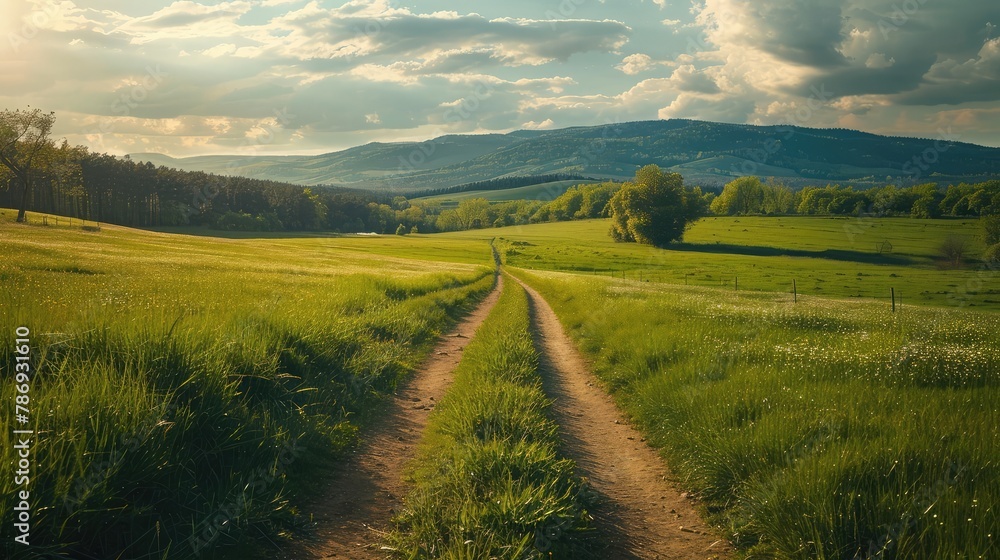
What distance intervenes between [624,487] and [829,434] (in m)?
2.34

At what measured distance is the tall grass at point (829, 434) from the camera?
15.2 ft

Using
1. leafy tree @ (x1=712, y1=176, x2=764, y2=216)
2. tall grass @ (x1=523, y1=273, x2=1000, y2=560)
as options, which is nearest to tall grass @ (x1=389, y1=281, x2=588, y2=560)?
tall grass @ (x1=523, y1=273, x2=1000, y2=560)

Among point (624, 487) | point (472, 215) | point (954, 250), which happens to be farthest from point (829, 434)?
point (472, 215)

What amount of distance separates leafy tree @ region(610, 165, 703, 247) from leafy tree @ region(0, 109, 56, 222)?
7879 cm

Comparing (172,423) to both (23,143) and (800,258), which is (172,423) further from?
(800,258)

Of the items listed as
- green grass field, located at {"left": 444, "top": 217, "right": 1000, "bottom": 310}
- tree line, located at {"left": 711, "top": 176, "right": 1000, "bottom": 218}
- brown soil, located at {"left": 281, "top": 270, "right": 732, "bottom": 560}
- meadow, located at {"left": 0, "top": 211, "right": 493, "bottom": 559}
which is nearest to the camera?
meadow, located at {"left": 0, "top": 211, "right": 493, "bottom": 559}

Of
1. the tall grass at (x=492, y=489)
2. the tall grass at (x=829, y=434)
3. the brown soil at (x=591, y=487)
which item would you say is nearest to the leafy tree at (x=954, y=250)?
the tall grass at (x=829, y=434)

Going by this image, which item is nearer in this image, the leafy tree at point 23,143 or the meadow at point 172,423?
the meadow at point 172,423

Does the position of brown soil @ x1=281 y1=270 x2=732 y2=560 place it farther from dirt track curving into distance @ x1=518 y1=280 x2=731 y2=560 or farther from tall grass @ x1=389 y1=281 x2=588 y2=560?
tall grass @ x1=389 y1=281 x2=588 y2=560

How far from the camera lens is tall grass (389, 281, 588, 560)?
5.04 m

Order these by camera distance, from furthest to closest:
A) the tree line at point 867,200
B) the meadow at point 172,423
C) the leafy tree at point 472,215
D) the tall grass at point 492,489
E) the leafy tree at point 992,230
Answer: the leafy tree at point 472,215
the tree line at point 867,200
the leafy tree at point 992,230
the tall grass at point 492,489
the meadow at point 172,423

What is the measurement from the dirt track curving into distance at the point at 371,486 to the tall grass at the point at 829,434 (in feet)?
11.3

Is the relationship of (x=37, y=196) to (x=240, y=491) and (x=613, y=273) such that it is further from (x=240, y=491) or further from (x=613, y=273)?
(x=240, y=491)

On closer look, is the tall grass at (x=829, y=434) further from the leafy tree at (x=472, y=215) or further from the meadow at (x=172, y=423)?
the leafy tree at (x=472, y=215)
